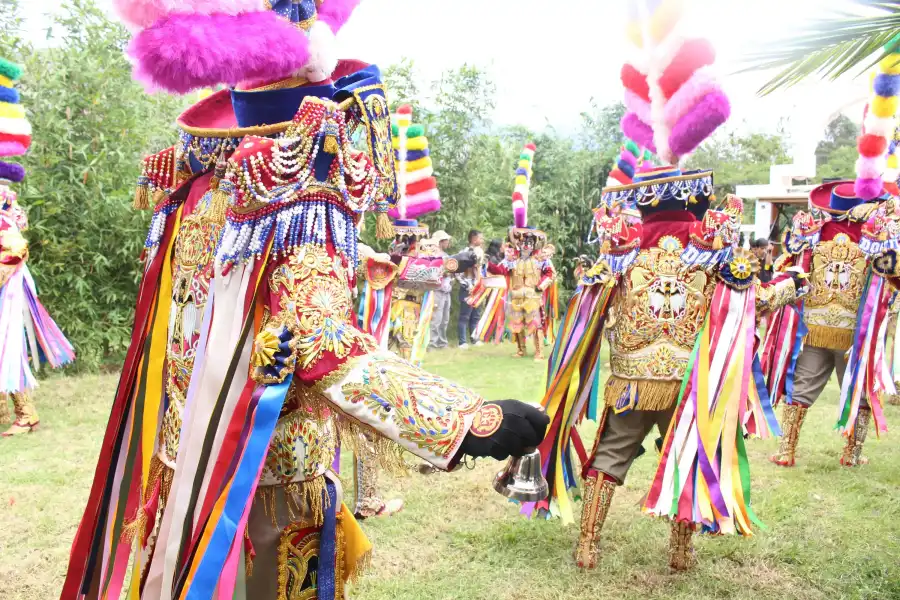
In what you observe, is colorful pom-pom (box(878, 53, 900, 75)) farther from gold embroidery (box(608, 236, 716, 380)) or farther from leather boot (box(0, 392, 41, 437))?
leather boot (box(0, 392, 41, 437))

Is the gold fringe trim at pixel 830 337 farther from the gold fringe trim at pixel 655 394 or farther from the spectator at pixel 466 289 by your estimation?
the spectator at pixel 466 289

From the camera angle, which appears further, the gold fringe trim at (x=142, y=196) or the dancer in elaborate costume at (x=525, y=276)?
the dancer in elaborate costume at (x=525, y=276)

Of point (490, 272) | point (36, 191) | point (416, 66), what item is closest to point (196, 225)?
point (36, 191)

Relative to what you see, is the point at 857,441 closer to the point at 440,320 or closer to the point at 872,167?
the point at 872,167

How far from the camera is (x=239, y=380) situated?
1.62 metres

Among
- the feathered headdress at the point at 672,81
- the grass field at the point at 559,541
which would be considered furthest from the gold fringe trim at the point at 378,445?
the feathered headdress at the point at 672,81

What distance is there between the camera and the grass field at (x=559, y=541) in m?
3.66

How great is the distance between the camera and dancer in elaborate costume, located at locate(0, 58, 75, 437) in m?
5.54

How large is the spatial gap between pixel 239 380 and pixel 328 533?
1.62ft

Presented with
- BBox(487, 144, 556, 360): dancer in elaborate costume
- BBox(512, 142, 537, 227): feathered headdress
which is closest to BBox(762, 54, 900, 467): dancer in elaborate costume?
BBox(487, 144, 556, 360): dancer in elaborate costume

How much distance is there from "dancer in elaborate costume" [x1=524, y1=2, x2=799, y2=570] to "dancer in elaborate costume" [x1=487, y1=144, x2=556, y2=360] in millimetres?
7073

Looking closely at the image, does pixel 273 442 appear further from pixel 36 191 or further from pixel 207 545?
pixel 36 191

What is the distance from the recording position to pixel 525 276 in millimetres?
11320

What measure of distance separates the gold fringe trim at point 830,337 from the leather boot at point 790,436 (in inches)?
20.0
